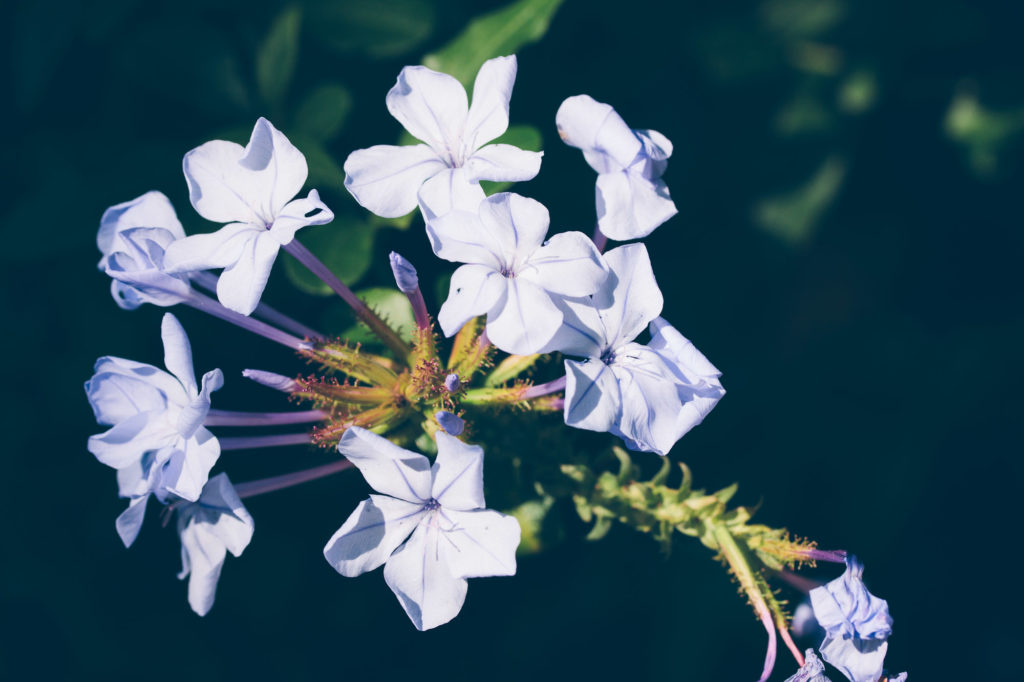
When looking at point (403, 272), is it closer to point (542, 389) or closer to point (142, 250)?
point (542, 389)

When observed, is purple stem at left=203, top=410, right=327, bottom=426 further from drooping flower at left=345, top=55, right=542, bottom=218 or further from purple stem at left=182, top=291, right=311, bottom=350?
drooping flower at left=345, top=55, right=542, bottom=218

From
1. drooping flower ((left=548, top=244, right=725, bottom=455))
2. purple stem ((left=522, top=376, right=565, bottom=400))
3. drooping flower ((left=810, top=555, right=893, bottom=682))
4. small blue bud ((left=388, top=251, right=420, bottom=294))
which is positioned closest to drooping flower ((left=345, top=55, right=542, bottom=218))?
small blue bud ((left=388, top=251, right=420, bottom=294))

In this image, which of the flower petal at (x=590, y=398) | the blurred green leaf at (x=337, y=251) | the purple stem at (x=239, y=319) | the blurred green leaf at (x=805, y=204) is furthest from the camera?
the blurred green leaf at (x=805, y=204)

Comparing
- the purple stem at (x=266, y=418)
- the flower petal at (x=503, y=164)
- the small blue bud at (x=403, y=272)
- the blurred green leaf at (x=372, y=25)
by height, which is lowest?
the purple stem at (x=266, y=418)

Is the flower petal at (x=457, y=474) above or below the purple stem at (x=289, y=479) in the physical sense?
above

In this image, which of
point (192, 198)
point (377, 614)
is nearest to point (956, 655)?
point (377, 614)

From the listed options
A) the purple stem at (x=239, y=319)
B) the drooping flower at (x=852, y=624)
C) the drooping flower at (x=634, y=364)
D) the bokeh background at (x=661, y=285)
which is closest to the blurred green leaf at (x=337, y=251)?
the bokeh background at (x=661, y=285)

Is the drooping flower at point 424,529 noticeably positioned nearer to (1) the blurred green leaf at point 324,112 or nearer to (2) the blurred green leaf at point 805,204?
(1) the blurred green leaf at point 324,112

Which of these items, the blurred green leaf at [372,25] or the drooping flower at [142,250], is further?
the blurred green leaf at [372,25]

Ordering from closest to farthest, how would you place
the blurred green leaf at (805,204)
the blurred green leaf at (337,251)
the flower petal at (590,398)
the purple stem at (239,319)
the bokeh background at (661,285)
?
the flower petal at (590,398) → the purple stem at (239,319) → the blurred green leaf at (337,251) → the bokeh background at (661,285) → the blurred green leaf at (805,204)

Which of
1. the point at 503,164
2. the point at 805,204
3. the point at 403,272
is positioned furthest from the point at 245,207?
the point at 805,204
